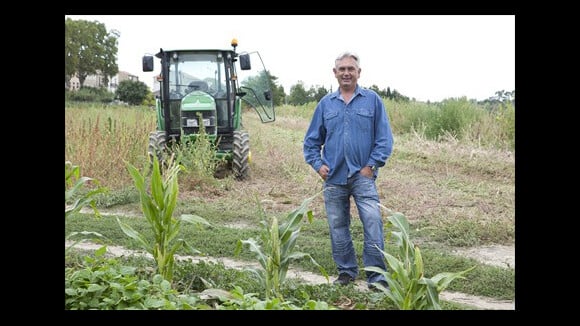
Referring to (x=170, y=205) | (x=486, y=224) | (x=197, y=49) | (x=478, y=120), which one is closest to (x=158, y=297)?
(x=170, y=205)

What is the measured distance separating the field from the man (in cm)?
60

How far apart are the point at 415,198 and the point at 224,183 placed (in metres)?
3.10

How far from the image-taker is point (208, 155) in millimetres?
10195

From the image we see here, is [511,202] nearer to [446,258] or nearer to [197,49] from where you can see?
[446,258]

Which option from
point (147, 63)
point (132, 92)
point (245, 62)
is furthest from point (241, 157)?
point (132, 92)

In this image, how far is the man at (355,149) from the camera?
4.57 metres

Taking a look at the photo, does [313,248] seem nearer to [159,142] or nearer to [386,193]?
[386,193]

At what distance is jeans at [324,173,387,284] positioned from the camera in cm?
458

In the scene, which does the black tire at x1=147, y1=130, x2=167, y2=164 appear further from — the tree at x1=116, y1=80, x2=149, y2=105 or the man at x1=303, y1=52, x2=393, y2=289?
the tree at x1=116, y1=80, x2=149, y2=105

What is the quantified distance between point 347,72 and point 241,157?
6.63 m

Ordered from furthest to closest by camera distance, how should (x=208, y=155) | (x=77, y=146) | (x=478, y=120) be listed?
(x=478, y=120), (x=77, y=146), (x=208, y=155)
